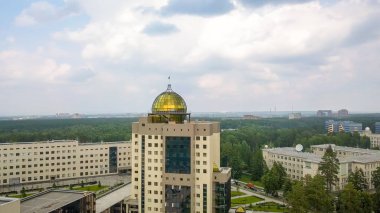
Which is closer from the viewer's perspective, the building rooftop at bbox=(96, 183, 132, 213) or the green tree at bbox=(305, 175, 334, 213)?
the green tree at bbox=(305, 175, 334, 213)

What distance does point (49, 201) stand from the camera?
4738 centimetres

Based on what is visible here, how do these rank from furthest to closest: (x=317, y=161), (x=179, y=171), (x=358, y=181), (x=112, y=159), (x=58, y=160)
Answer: (x=112, y=159)
(x=58, y=160)
(x=317, y=161)
(x=358, y=181)
(x=179, y=171)

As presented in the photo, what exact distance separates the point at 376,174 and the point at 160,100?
152ft

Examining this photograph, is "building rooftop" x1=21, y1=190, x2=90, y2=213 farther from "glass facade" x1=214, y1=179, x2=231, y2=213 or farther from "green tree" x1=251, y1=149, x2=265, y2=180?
"green tree" x1=251, y1=149, x2=265, y2=180

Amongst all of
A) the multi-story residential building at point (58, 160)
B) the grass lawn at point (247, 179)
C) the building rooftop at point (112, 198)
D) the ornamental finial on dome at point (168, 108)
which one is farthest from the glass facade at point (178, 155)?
the multi-story residential building at point (58, 160)

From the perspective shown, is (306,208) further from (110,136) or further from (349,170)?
(110,136)

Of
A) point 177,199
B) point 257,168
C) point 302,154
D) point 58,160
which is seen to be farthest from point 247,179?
point 58,160

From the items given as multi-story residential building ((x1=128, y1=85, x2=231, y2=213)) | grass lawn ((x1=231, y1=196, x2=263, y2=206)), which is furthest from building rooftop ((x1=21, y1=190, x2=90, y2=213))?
grass lawn ((x1=231, y1=196, x2=263, y2=206))

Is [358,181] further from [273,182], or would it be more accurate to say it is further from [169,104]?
[169,104]

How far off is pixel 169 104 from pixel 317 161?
41.4 meters

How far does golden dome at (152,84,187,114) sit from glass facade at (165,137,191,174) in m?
5.05

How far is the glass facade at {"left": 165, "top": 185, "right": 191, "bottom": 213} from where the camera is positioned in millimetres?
52688

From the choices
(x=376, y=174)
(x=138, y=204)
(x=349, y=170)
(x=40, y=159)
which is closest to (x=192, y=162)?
(x=138, y=204)

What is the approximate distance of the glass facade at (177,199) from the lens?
173 ft
